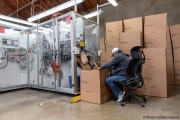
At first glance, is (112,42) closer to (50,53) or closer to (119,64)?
(119,64)

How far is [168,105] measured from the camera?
279 centimetres

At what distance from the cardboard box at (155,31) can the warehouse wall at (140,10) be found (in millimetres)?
2291

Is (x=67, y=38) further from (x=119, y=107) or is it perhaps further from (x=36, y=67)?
(x=119, y=107)

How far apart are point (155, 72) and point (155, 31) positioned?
107cm

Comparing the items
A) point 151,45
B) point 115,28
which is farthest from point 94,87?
point 115,28

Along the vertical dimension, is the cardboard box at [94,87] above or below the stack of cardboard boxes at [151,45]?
below

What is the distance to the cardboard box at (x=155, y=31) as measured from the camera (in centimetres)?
360

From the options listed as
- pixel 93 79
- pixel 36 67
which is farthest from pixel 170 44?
pixel 36 67

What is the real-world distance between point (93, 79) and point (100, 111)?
28.9 inches

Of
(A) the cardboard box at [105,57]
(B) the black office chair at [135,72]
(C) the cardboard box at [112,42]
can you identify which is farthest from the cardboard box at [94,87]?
(C) the cardboard box at [112,42]

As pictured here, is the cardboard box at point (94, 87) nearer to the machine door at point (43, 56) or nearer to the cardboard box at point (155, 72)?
the cardboard box at point (155, 72)

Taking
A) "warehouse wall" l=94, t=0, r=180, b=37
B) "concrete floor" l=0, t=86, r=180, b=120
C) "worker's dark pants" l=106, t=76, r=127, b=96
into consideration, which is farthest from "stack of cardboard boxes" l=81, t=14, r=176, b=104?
"warehouse wall" l=94, t=0, r=180, b=37

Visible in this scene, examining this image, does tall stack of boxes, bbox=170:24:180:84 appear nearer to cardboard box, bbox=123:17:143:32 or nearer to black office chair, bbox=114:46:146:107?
cardboard box, bbox=123:17:143:32

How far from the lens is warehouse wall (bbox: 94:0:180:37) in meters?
5.45
